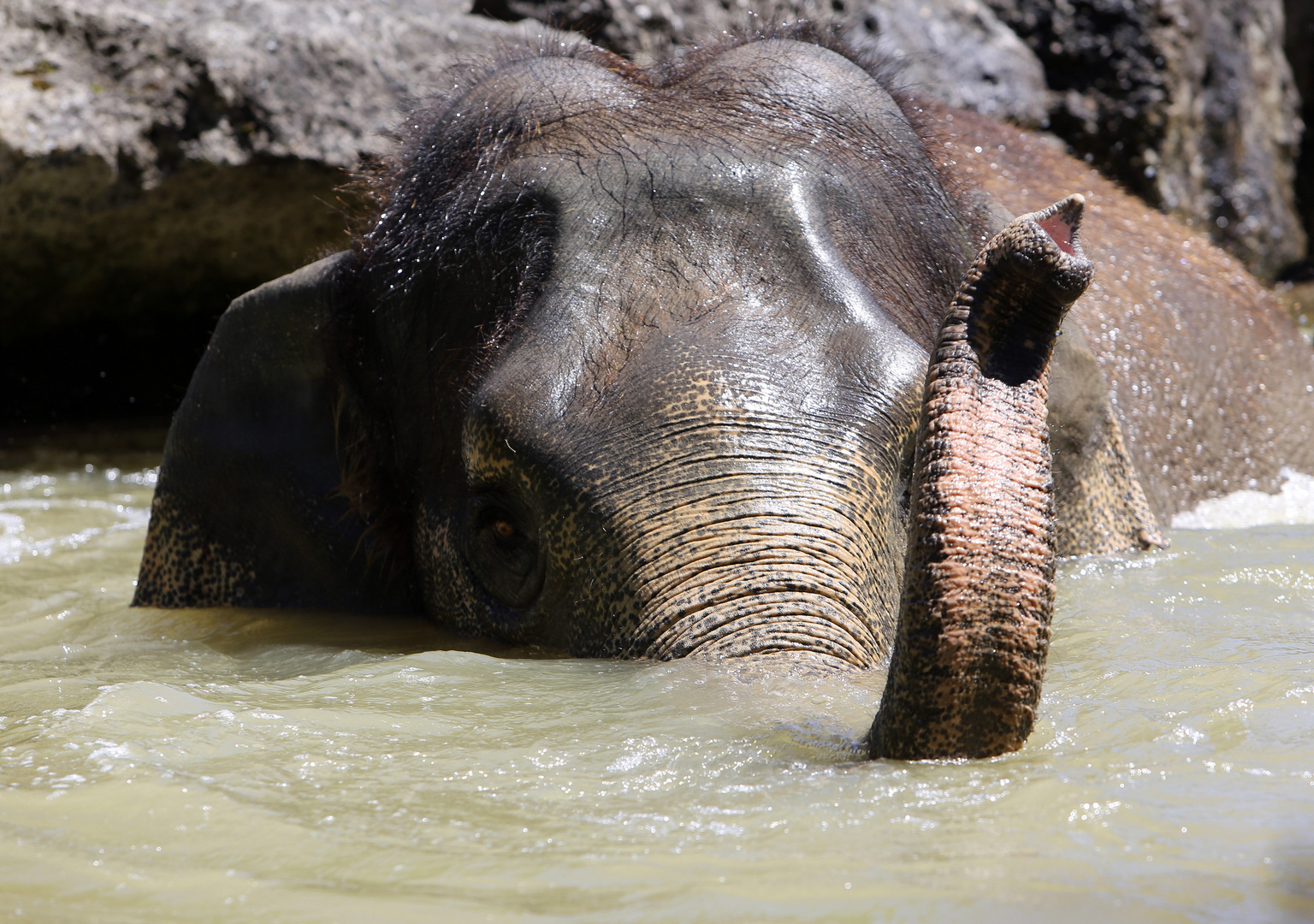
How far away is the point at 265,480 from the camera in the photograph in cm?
389

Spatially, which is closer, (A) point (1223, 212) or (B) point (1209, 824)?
(B) point (1209, 824)

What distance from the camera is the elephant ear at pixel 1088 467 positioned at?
3.55m

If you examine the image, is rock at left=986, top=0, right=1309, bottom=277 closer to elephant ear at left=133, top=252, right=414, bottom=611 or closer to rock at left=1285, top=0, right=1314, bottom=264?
rock at left=1285, top=0, right=1314, bottom=264

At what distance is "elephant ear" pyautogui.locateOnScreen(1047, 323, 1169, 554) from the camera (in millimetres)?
3555

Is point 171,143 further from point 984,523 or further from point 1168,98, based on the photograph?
point 984,523

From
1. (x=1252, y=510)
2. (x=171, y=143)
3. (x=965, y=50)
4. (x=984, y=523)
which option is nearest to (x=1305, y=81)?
(x=965, y=50)

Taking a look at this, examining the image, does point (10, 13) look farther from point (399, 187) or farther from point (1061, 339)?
point (1061, 339)

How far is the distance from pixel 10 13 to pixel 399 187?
4.01 m

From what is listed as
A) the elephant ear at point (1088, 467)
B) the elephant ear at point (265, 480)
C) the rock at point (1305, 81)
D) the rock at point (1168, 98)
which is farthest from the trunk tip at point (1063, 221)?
the rock at point (1305, 81)

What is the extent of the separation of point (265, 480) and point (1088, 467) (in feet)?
7.30

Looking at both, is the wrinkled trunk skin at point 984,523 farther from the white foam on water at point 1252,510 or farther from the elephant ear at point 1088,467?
the white foam on water at point 1252,510

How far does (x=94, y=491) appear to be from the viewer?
6234 millimetres

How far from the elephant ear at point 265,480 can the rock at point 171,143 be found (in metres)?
2.89

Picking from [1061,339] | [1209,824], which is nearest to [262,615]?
[1061,339]
